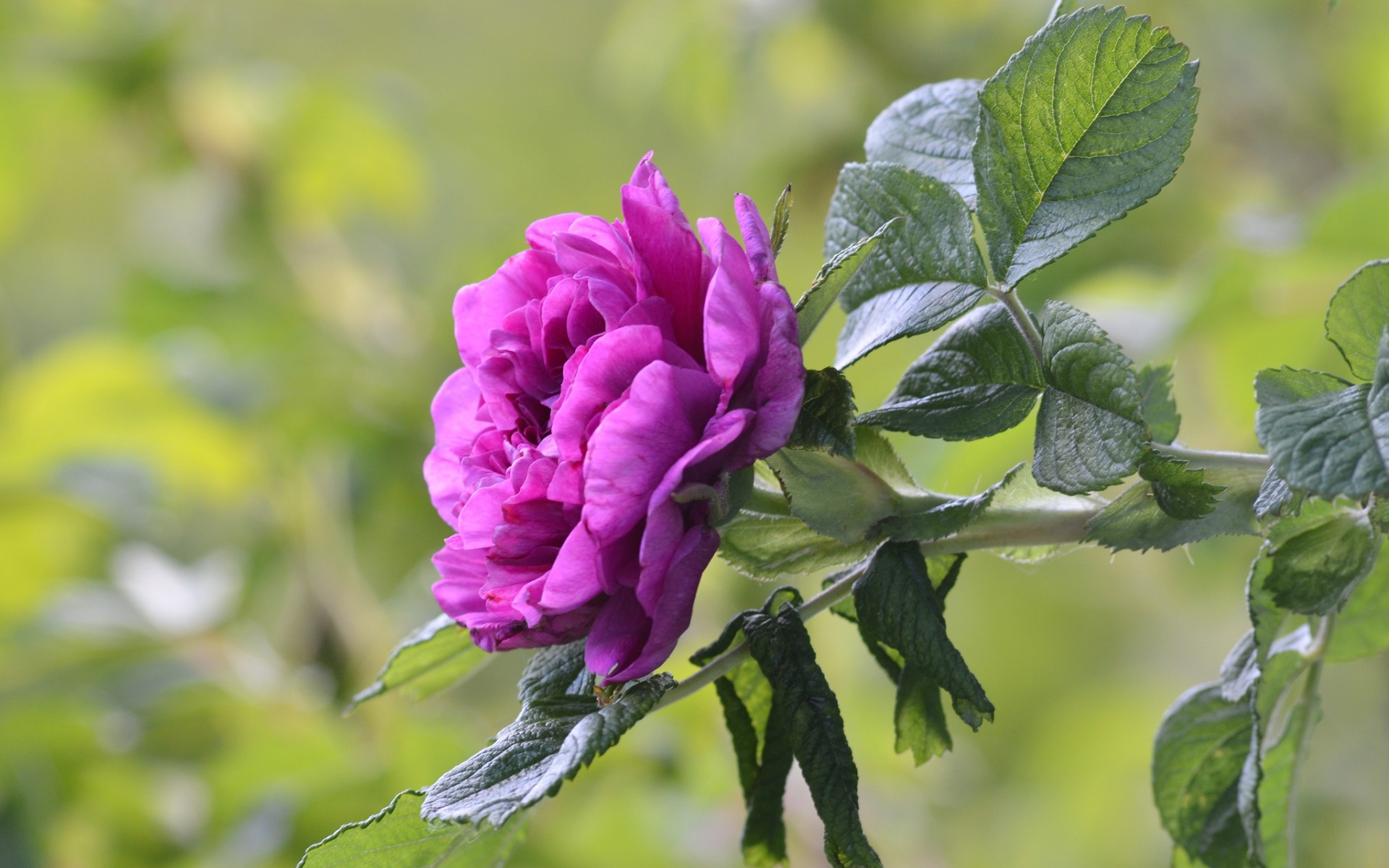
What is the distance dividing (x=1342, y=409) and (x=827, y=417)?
76 millimetres

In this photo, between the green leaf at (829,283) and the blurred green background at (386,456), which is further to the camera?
the blurred green background at (386,456)

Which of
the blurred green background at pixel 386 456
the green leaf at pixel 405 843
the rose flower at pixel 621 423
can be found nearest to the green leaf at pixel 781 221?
the rose flower at pixel 621 423

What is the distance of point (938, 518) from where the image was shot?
0.21 m

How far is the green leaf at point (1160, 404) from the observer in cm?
24

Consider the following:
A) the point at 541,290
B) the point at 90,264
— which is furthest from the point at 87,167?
the point at 541,290

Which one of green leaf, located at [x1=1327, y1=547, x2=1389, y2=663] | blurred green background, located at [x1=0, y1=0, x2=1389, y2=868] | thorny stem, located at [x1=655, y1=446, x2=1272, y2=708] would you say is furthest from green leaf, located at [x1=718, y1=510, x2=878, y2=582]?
blurred green background, located at [x1=0, y1=0, x2=1389, y2=868]

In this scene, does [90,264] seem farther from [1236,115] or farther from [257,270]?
[1236,115]

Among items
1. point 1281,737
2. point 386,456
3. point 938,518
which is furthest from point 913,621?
point 386,456

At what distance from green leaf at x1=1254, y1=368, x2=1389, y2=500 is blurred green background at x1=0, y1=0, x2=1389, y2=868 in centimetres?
30

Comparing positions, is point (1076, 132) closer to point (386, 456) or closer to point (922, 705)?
point (922, 705)

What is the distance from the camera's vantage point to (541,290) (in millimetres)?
222

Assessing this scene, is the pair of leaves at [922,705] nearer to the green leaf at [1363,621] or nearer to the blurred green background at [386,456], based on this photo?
the green leaf at [1363,621]

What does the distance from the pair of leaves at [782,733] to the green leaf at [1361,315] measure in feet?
0.33

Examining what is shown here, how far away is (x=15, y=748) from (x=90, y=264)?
0.88 metres
